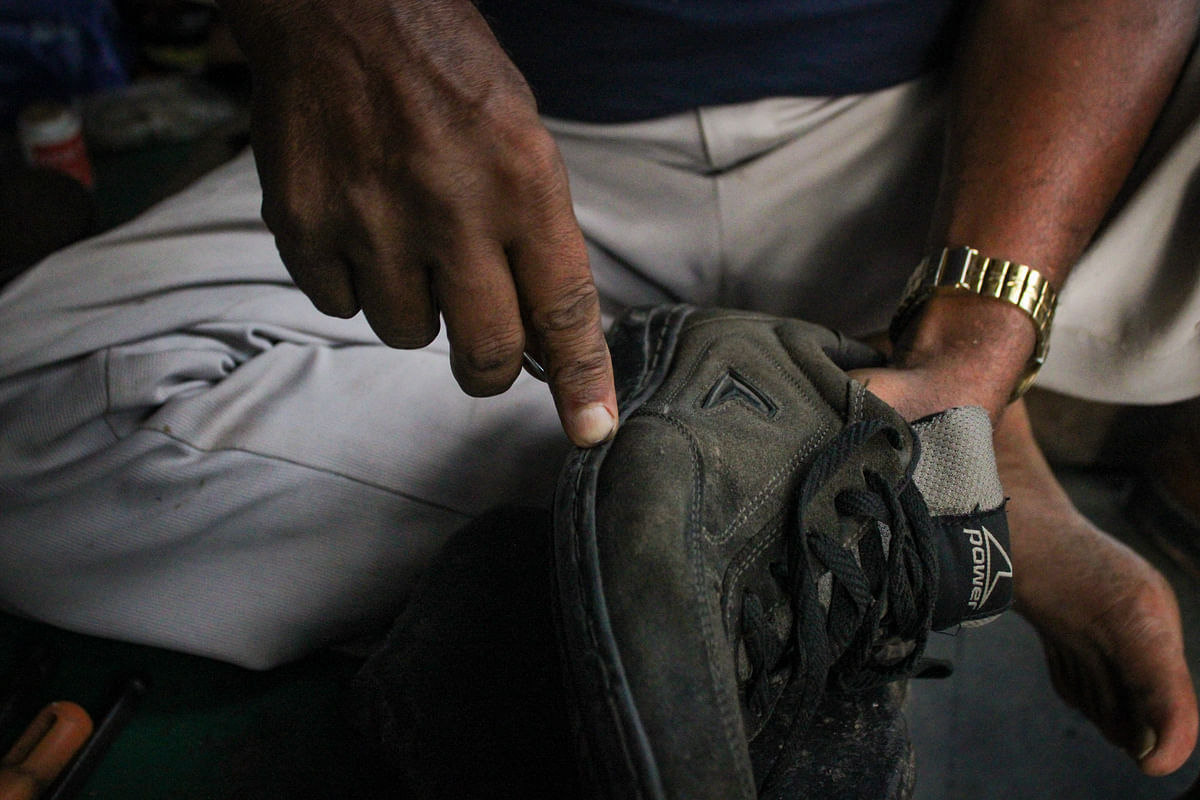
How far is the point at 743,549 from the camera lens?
20.7 inches

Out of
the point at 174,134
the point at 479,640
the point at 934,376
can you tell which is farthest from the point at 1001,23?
the point at 174,134

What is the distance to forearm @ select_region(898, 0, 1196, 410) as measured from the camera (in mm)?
698

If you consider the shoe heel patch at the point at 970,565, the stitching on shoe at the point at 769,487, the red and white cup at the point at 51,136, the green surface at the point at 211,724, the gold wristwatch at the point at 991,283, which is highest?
the gold wristwatch at the point at 991,283

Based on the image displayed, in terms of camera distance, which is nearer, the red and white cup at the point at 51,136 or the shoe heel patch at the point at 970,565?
the shoe heel patch at the point at 970,565

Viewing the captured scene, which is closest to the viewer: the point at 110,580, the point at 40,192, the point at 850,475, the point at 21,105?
the point at 850,475

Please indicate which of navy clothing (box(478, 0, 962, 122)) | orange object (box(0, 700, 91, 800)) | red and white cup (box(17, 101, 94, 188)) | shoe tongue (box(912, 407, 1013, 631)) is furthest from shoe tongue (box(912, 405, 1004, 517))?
red and white cup (box(17, 101, 94, 188))

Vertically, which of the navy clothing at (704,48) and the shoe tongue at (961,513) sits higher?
the navy clothing at (704,48)

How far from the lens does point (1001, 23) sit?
2.45 feet

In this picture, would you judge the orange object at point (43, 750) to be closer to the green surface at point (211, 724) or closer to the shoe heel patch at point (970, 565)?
the green surface at point (211, 724)

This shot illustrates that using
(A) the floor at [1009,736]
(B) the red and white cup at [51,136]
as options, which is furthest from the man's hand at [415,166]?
(B) the red and white cup at [51,136]

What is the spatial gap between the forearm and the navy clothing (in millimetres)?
96

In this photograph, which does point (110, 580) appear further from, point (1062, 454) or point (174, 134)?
point (174, 134)

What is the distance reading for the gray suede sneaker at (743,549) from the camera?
436mm

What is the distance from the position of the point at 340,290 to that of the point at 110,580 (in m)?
0.40
